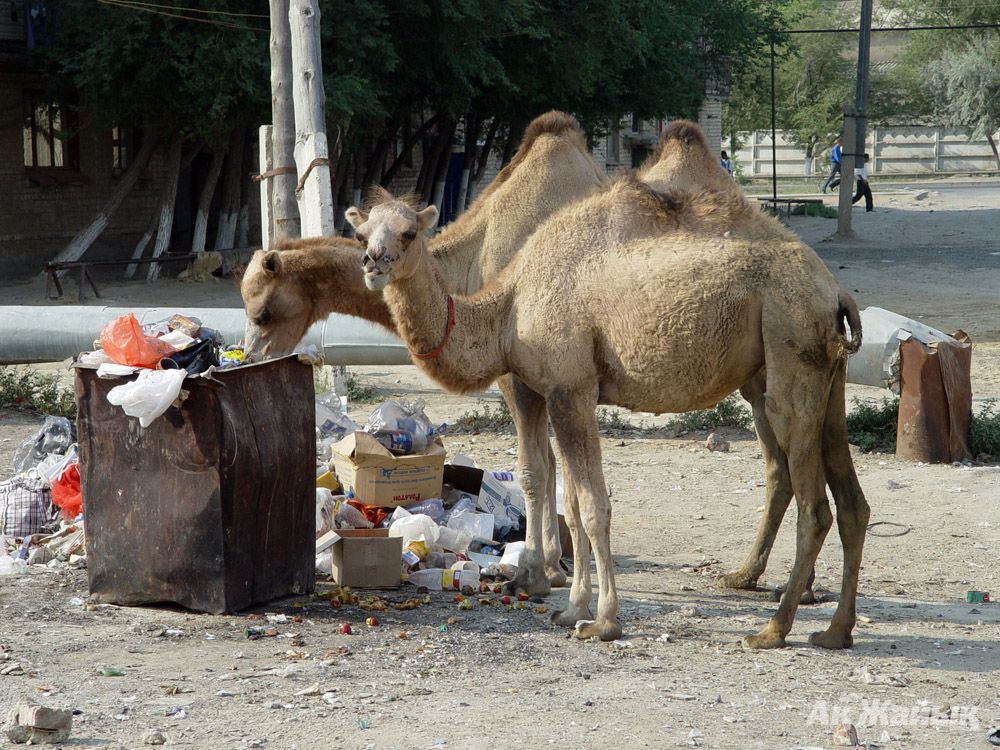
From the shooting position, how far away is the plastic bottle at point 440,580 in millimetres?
6820

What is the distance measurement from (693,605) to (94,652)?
2.98 m

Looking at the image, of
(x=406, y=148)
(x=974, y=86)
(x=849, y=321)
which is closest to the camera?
(x=849, y=321)

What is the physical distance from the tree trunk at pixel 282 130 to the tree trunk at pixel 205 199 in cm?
1104

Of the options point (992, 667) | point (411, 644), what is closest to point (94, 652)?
point (411, 644)

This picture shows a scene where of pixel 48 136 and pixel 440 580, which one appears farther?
pixel 48 136

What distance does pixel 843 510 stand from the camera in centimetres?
605

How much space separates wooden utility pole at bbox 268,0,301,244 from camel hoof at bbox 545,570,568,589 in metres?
5.57

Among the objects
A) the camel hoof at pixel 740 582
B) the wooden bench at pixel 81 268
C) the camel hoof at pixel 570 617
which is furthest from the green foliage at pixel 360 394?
the wooden bench at pixel 81 268

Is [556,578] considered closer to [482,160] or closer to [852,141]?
[852,141]

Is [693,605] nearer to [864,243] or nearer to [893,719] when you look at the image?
[893,719]

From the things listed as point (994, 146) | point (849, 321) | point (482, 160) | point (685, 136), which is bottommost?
point (849, 321)

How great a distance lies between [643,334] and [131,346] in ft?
7.82

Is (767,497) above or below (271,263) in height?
below

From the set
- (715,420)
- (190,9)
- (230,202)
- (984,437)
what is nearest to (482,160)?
(230,202)
